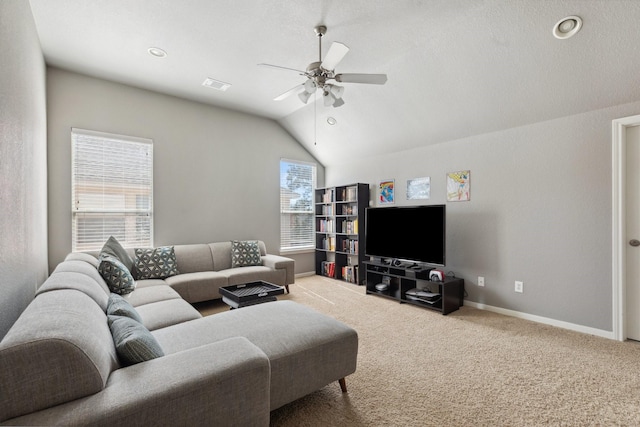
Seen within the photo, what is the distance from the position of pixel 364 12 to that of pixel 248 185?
334 centimetres

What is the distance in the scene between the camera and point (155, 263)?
3.80 meters

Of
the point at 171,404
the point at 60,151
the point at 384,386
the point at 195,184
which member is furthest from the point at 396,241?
the point at 60,151

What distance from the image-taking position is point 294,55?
3219mm

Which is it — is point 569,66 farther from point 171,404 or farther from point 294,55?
point 171,404

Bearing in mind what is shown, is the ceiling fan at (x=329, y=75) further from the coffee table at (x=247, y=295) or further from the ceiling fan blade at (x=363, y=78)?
the coffee table at (x=247, y=295)

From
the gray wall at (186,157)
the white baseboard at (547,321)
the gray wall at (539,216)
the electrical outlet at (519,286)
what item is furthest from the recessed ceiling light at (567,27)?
the gray wall at (186,157)

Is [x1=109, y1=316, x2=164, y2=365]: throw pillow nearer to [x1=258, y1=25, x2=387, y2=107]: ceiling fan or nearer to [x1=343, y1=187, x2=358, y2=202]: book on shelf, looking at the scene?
[x1=258, y1=25, x2=387, y2=107]: ceiling fan

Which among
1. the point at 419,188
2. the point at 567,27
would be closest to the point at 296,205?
the point at 419,188

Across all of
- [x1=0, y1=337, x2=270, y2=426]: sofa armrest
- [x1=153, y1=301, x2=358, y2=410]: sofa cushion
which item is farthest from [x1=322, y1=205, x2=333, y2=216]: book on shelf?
[x1=0, y1=337, x2=270, y2=426]: sofa armrest

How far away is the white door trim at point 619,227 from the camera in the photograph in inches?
110

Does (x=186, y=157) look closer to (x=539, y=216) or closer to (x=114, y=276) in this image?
(x=114, y=276)

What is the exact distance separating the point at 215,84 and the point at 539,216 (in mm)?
4329

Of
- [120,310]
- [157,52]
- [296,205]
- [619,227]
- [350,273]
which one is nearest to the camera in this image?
[120,310]

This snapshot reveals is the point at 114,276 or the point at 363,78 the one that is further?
the point at 114,276
